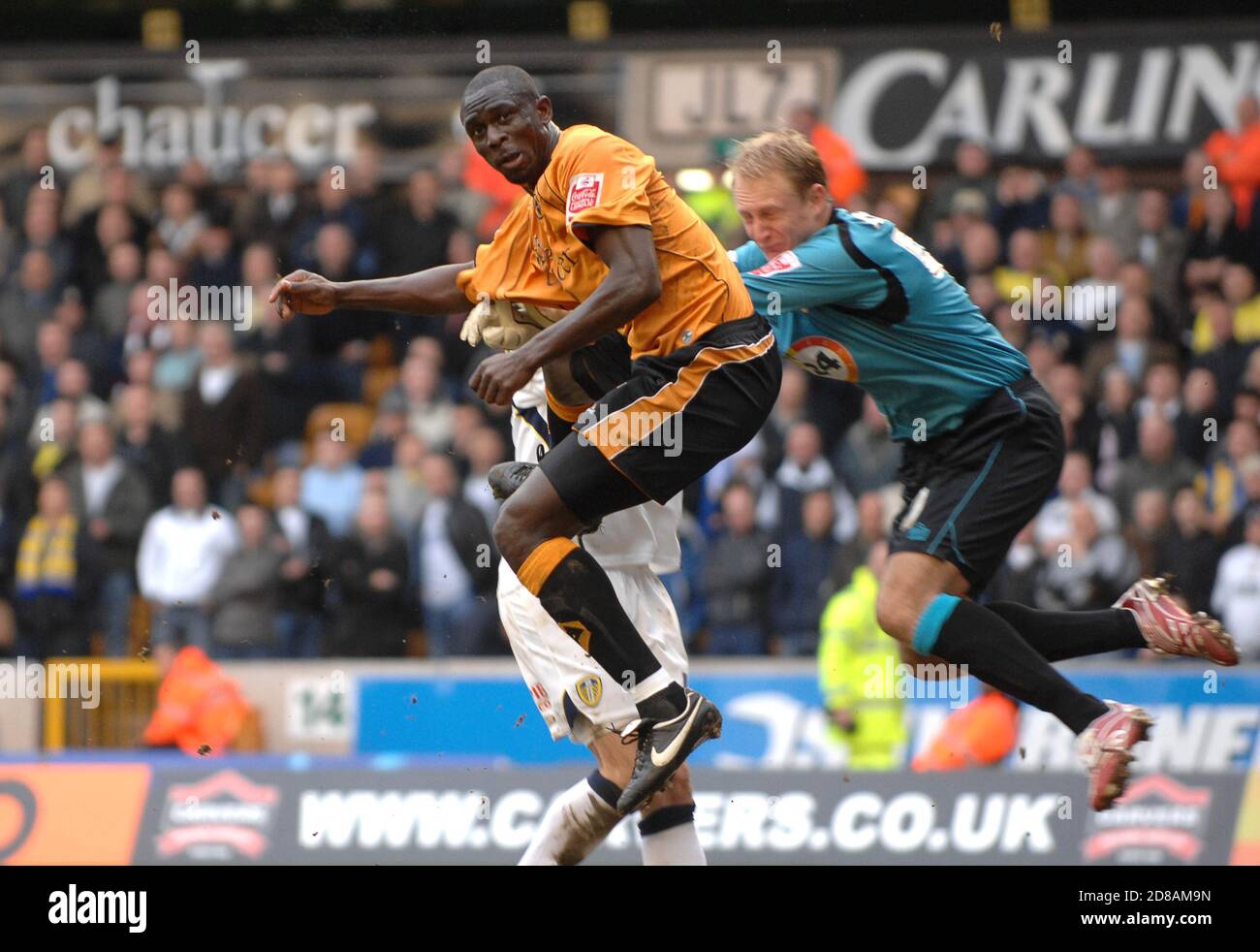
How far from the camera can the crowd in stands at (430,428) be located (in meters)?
12.0

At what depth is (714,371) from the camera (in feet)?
19.4

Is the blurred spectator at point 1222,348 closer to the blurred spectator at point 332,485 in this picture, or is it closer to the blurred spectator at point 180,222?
the blurred spectator at point 332,485

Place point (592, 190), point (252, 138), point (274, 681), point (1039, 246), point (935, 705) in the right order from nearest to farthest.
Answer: point (592, 190) → point (935, 705) → point (274, 681) → point (1039, 246) → point (252, 138)

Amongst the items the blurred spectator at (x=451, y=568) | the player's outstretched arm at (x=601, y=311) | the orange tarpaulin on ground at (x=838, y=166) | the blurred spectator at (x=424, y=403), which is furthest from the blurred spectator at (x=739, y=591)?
the player's outstretched arm at (x=601, y=311)

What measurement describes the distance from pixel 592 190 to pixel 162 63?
1024cm

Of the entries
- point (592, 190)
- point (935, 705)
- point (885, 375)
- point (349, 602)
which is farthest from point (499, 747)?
point (592, 190)

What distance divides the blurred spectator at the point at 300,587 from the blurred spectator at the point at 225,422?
0.69 m

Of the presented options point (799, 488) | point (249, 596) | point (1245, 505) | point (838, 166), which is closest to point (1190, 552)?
point (1245, 505)

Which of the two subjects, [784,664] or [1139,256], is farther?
[1139,256]

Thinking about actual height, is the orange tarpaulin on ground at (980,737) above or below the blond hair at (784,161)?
below

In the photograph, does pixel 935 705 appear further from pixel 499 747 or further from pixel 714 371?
pixel 714 371
